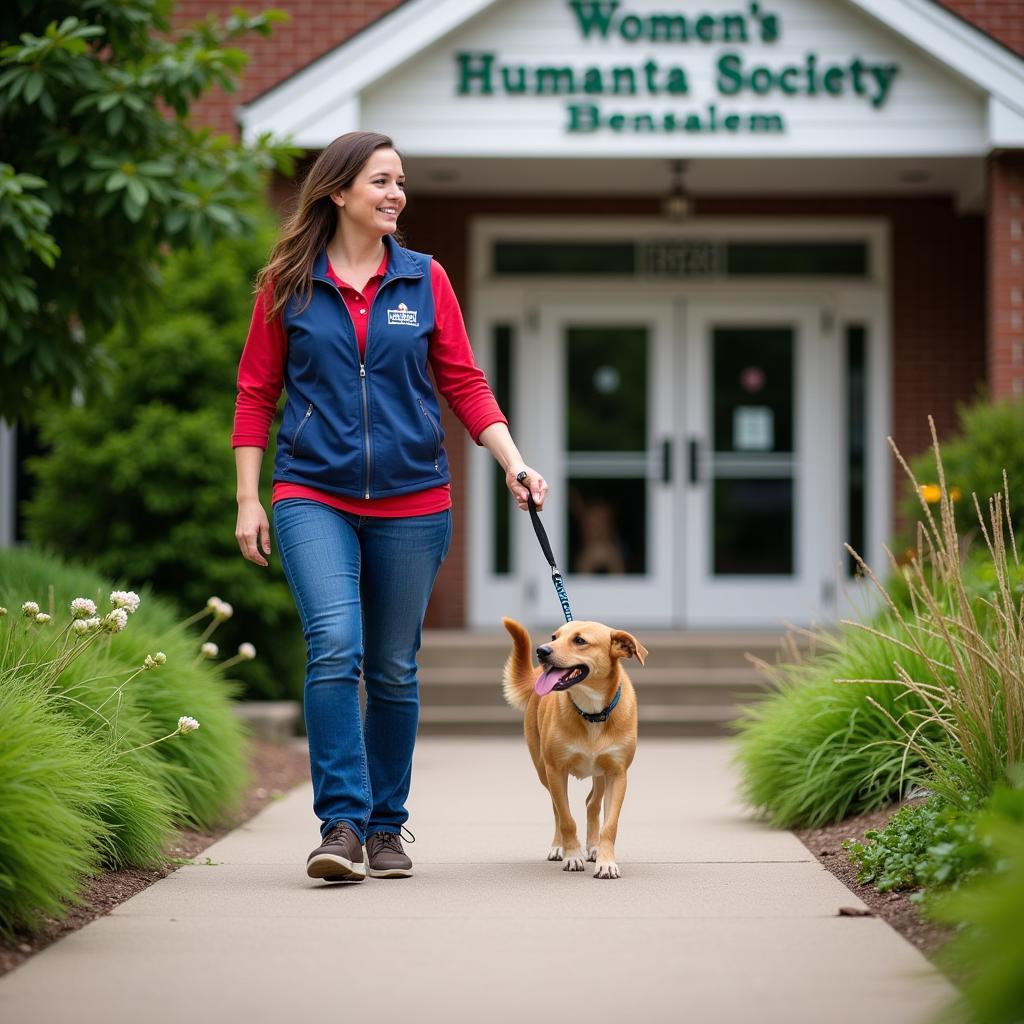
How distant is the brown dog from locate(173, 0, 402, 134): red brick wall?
294 inches

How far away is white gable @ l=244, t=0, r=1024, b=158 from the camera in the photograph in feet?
33.4

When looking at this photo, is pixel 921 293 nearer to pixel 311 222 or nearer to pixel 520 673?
pixel 520 673

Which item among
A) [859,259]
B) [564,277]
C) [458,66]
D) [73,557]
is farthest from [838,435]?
[73,557]

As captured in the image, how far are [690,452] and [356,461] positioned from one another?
7431 mm

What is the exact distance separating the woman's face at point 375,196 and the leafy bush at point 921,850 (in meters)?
2.37

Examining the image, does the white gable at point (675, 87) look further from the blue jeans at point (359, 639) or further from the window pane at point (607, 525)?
the blue jeans at point (359, 639)

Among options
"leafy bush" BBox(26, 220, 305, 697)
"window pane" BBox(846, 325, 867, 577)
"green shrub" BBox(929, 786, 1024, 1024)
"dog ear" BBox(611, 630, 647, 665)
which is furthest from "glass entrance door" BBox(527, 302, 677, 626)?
"green shrub" BBox(929, 786, 1024, 1024)

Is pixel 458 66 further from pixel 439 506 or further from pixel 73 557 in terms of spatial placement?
pixel 439 506

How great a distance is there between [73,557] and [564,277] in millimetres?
4402

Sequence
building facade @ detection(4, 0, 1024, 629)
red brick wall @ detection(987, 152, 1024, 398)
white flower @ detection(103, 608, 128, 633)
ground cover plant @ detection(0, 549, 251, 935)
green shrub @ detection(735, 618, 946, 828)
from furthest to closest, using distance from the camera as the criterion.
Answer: building facade @ detection(4, 0, 1024, 629)
red brick wall @ detection(987, 152, 1024, 398)
green shrub @ detection(735, 618, 946, 828)
white flower @ detection(103, 608, 128, 633)
ground cover plant @ detection(0, 549, 251, 935)

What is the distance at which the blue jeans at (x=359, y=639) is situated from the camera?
4551 millimetres

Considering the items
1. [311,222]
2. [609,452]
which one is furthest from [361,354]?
[609,452]

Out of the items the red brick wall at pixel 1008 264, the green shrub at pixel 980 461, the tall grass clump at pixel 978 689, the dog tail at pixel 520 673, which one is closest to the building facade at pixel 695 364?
the red brick wall at pixel 1008 264

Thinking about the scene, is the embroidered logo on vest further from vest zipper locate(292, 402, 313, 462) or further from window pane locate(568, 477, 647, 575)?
window pane locate(568, 477, 647, 575)
